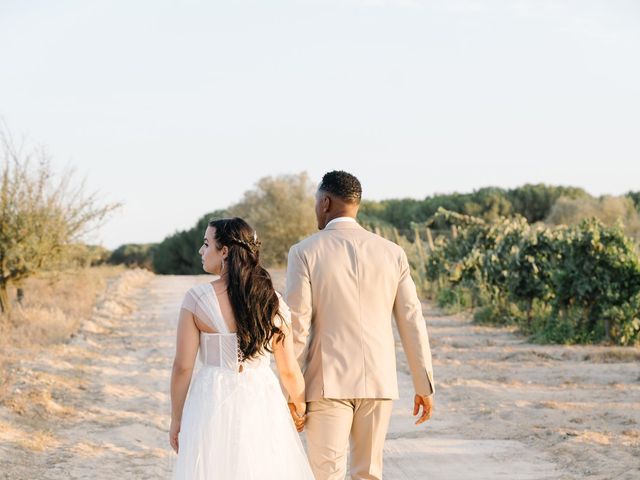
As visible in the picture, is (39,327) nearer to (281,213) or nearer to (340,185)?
Answer: (340,185)

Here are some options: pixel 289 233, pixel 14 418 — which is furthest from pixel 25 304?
pixel 289 233

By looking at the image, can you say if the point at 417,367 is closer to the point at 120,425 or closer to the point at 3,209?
the point at 120,425

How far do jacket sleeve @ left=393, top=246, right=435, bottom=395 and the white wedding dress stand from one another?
70 centimetres

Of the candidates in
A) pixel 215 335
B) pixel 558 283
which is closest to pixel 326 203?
pixel 215 335

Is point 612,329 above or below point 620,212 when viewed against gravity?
below

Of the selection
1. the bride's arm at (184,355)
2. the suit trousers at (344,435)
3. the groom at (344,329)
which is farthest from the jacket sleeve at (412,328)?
the bride's arm at (184,355)

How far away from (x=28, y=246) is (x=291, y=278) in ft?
45.6

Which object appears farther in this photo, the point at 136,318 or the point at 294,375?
the point at 136,318

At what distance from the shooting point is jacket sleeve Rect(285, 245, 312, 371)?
5.10 meters

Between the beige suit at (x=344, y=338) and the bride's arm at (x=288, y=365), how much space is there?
11 cm

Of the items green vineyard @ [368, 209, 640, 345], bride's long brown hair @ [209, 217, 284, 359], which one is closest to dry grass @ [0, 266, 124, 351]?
green vineyard @ [368, 209, 640, 345]

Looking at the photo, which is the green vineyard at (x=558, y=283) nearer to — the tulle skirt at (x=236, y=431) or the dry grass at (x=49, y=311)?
the dry grass at (x=49, y=311)

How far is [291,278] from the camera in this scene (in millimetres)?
5184

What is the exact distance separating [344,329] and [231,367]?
0.63m
